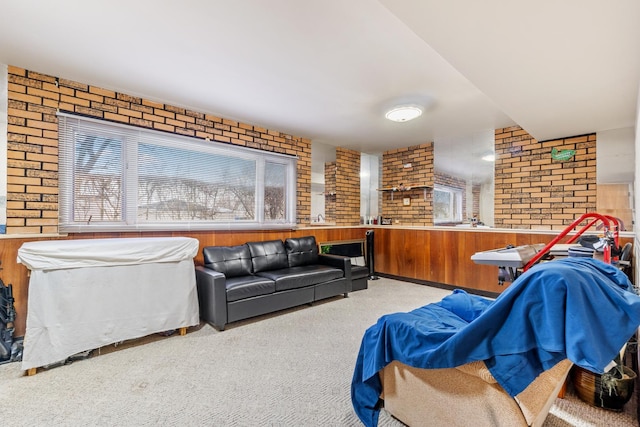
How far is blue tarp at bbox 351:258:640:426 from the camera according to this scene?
989 mm

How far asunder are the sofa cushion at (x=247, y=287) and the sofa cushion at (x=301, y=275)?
105 millimetres

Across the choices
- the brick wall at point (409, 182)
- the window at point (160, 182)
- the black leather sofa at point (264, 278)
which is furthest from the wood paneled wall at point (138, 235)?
the brick wall at point (409, 182)

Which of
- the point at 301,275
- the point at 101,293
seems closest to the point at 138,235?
the point at 101,293

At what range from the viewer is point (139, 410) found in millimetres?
1801

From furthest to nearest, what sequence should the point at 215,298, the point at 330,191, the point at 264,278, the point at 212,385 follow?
the point at 330,191 < the point at 264,278 < the point at 215,298 < the point at 212,385

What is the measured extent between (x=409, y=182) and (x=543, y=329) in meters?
4.79

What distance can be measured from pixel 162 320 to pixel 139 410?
1.08m

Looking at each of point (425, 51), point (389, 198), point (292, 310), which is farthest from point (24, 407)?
point (389, 198)

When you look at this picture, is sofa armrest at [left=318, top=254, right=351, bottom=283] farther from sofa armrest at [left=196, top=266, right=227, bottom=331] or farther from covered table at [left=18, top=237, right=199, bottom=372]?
covered table at [left=18, top=237, right=199, bottom=372]

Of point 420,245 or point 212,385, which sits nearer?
point 212,385

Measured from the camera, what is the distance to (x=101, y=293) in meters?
2.49

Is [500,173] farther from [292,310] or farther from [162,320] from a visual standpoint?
[162,320]

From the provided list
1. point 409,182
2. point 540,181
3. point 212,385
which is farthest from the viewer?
point 409,182

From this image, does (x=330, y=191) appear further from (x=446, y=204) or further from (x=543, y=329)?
(x=543, y=329)
